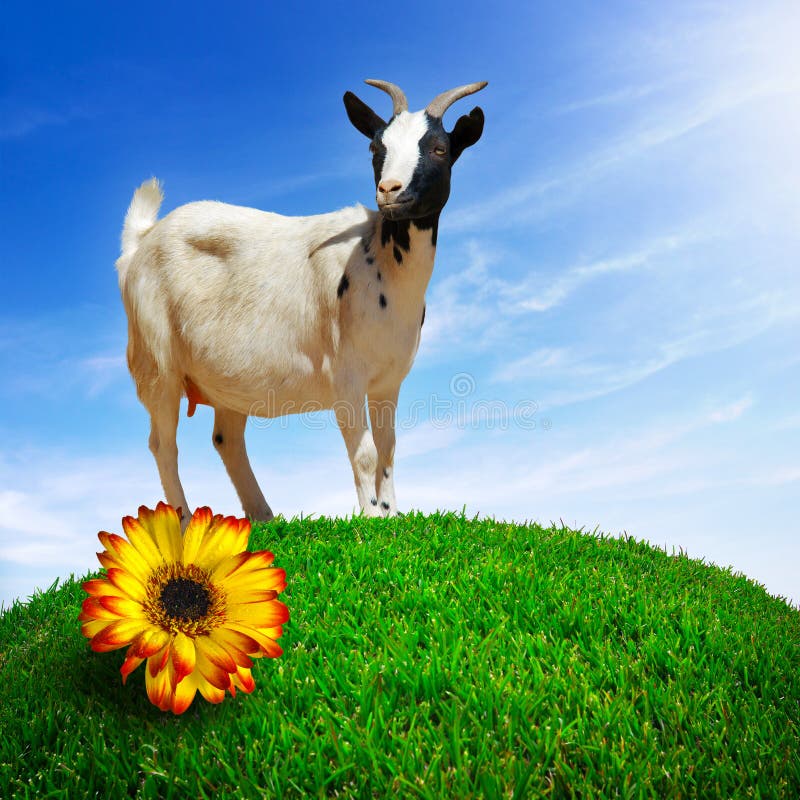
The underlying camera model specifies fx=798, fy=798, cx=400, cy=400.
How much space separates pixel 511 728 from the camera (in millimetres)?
2664

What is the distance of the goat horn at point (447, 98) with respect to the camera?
513 cm

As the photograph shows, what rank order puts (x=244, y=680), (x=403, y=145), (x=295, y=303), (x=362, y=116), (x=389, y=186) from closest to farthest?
1. (x=244, y=680)
2. (x=389, y=186)
3. (x=403, y=145)
4. (x=362, y=116)
5. (x=295, y=303)

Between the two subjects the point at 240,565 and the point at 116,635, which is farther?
the point at 240,565

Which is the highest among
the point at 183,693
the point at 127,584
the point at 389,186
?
the point at 389,186

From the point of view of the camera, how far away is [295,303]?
18.3ft

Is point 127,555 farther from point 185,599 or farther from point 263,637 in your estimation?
point 263,637

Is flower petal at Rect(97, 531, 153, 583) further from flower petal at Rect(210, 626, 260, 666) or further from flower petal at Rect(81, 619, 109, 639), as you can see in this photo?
flower petal at Rect(210, 626, 260, 666)

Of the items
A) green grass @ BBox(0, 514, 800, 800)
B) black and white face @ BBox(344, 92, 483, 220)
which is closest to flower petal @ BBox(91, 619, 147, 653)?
green grass @ BBox(0, 514, 800, 800)

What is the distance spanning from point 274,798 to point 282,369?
3464 millimetres

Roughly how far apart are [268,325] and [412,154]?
62.6 inches

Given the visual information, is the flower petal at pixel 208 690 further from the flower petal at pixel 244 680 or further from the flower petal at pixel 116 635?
the flower petal at pixel 116 635

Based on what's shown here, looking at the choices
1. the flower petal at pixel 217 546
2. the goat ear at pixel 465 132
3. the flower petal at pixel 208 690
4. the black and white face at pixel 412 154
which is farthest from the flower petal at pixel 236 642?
the goat ear at pixel 465 132

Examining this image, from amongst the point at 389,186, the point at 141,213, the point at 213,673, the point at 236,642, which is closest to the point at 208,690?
the point at 213,673

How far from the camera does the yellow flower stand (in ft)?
8.29
